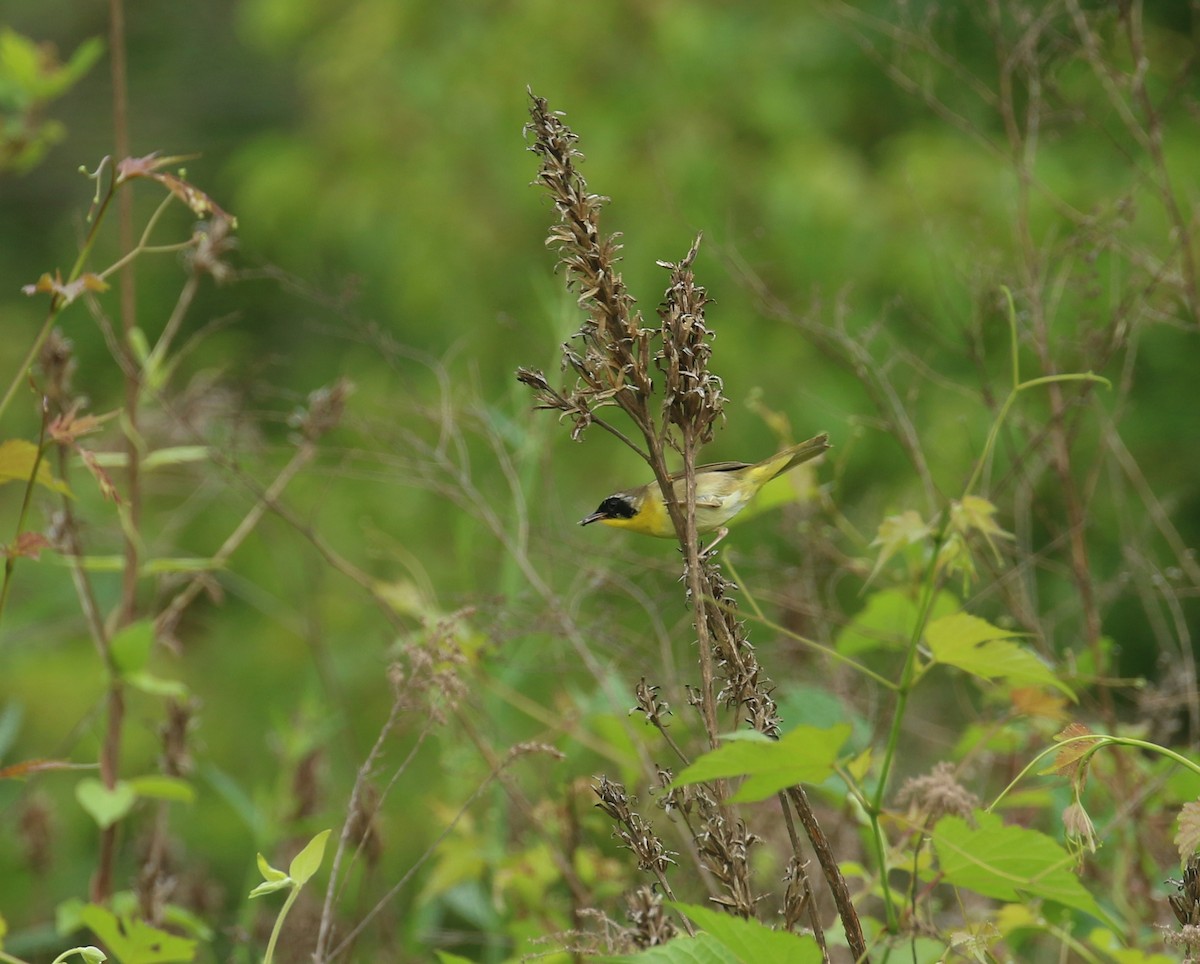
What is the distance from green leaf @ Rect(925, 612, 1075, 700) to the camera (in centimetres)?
110

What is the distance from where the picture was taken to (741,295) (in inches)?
268

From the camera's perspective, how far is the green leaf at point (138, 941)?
4.80ft

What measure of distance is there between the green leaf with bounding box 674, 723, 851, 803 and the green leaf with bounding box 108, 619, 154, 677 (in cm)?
145

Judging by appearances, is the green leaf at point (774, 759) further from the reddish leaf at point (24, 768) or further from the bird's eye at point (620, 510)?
the bird's eye at point (620, 510)

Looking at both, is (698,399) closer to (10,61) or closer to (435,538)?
(10,61)

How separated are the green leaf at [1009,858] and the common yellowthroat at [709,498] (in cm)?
106

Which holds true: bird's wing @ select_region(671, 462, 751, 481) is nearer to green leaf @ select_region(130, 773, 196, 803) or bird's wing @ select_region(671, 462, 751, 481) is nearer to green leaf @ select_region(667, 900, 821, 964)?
green leaf @ select_region(130, 773, 196, 803)

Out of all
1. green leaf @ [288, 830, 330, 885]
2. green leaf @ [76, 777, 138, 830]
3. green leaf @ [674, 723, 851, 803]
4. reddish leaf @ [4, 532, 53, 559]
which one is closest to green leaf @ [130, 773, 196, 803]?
green leaf @ [76, 777, 138, 830]

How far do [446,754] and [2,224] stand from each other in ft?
31.0

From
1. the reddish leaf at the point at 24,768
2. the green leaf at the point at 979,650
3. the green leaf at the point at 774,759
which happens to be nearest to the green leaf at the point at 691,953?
the green leaf at the point at 774,759

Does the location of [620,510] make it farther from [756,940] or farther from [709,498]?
[756,940]

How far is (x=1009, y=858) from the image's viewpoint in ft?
3.55

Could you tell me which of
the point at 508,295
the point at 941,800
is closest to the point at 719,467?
the point at 941,800

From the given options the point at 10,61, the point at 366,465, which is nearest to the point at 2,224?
the point at 366,465
